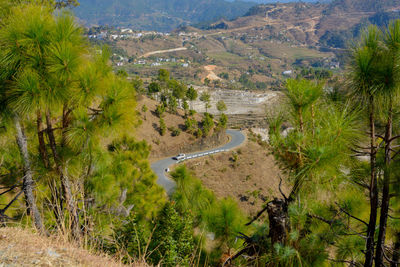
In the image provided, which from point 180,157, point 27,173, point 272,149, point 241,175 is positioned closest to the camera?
point 272,149

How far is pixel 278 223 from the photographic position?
6.85ft

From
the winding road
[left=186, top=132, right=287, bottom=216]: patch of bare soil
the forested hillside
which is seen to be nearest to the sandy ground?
the winding road

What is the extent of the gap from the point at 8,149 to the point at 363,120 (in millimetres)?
4645

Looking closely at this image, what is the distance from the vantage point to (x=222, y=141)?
2819cm

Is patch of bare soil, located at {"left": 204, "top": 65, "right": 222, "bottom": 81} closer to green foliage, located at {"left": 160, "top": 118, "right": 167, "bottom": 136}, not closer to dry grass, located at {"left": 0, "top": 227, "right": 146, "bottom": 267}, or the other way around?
green foliage, located at {"left": 160, "top": 118, "right": 167, "bottom": 136}

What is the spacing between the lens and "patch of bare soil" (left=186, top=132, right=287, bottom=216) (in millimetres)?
18953

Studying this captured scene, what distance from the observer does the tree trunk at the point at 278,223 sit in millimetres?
2090

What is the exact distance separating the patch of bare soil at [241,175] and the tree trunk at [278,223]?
620 inches

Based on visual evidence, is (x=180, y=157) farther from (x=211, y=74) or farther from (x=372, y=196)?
(x=211, y=74)

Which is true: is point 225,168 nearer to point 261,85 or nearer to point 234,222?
point 234,222

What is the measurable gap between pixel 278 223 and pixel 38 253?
1871 millimetres

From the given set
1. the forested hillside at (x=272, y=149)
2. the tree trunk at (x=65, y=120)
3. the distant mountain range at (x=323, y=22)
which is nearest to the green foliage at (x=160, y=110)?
the forested hillside at (x=272, y=149)

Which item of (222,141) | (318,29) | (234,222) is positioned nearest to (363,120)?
(234,222)

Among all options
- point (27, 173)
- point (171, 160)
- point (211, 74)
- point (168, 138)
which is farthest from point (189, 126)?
point (211, 74)
